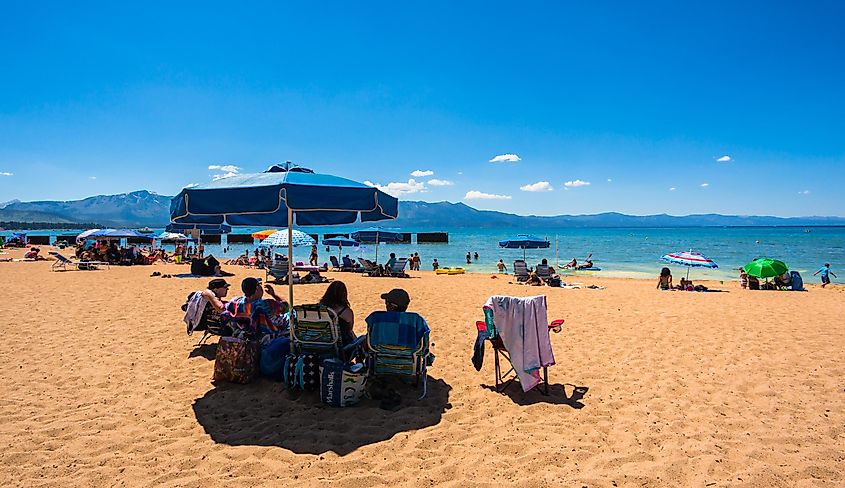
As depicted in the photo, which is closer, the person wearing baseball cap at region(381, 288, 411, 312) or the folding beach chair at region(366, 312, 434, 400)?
the folding beach chair at region(366, 312, 434, 400)

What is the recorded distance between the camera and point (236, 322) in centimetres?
468

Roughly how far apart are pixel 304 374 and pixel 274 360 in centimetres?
55

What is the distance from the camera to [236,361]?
4.54 m

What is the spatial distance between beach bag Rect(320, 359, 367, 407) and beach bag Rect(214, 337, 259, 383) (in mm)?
907

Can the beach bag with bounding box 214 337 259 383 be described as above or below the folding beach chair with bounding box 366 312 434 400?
below

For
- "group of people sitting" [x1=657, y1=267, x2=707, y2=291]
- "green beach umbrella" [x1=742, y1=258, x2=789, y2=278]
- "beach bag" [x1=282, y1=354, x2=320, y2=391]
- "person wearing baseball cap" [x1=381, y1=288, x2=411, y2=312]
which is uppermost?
"person wearing baseball cap" [x1=381, y1=288, x2=411, y2=312]

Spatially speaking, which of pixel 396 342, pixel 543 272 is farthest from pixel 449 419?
pixel 543 272

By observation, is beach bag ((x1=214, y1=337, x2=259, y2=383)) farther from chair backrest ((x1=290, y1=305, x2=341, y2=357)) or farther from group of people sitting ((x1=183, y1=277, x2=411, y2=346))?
chair backrest ((x1=290, y1=305, x2=341, y2=357))

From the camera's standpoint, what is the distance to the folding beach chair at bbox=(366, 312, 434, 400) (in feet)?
13.7

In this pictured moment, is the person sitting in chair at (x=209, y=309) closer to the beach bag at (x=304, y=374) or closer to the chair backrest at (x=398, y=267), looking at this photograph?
the beach bag at (x=304, y=374)

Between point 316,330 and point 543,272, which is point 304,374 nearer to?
point 316,330

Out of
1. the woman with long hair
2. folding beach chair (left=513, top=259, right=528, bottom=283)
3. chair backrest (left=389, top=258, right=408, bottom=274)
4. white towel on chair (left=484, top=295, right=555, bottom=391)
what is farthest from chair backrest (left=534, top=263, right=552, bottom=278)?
the woman with long hair

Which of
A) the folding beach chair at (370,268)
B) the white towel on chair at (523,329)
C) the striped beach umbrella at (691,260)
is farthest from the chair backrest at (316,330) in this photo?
the folding beach chair at (370,268)

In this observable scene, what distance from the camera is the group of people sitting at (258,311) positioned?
4402mm
